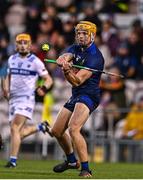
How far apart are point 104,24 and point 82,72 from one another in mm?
11495

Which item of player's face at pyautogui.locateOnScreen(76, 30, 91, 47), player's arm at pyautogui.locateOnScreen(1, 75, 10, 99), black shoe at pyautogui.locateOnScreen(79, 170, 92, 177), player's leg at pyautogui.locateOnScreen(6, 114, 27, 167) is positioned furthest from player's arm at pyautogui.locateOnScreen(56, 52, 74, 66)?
player's arm at pyautogui.locateOnScreen(1, 75, 10, 99)

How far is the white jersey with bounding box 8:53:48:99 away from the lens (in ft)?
62.5

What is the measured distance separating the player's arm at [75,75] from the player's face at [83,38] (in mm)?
478

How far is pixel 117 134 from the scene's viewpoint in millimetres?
24078

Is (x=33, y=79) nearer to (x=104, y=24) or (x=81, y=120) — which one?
(x=81, y=120)

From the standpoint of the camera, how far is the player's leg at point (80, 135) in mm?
15367

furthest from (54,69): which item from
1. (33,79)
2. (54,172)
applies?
(54,172)

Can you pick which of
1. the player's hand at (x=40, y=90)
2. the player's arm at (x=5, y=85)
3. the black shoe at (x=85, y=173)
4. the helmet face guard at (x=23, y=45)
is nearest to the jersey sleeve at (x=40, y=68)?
the helmet face guard at (x=23, y=45)

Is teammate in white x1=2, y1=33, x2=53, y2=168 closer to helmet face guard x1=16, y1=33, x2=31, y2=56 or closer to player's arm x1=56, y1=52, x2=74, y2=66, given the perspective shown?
helmet face guard x1=16, y1=33, x2=31, y2=56

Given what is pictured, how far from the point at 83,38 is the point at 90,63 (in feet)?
1.43

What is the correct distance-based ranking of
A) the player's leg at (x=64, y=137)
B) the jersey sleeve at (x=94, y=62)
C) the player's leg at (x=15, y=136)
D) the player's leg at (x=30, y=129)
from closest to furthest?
the jersey sleeve at (x=94, y=62), the player's leg at (x=64, y=137), the player's leg at (x=15, y=136), the player's leg at (x=30, y=129)

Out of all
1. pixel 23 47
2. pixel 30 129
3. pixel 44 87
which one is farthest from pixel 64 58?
pixel 30 129

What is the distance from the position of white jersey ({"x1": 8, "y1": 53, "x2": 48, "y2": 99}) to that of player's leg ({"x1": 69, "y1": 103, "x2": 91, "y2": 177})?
11.8 feet

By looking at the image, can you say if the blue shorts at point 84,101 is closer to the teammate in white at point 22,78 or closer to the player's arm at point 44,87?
the player's arm at point 44,87
